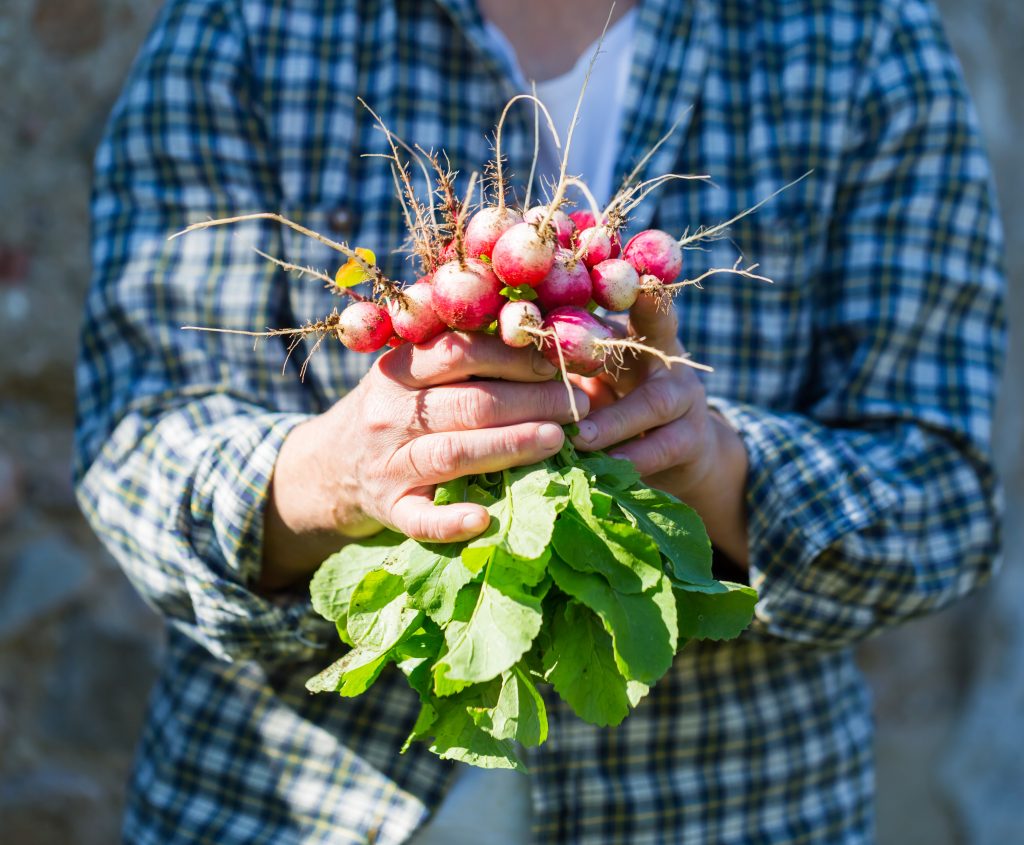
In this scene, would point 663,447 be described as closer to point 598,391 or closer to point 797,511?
point 598,391

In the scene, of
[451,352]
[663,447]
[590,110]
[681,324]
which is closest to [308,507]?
[451,352]

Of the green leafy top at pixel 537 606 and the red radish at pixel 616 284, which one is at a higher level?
the red radish at pixel 616 284

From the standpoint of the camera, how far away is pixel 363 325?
99cm

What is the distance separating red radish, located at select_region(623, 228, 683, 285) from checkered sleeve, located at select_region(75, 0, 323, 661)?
0.54 m

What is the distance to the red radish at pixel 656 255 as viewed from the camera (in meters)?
1.00

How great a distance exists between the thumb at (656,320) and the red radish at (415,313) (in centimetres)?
Answer: 20

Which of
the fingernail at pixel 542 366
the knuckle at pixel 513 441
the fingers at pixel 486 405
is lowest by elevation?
the knuckle at pixel 513 441

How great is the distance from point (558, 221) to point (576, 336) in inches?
5.1

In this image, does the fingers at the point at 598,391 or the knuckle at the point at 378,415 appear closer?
the knuckle at the point at 378,415

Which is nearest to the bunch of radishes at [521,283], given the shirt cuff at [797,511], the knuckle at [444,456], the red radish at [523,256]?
the red radish at [523,256]

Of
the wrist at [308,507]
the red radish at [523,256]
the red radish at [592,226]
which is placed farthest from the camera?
the wrist at [308,507]

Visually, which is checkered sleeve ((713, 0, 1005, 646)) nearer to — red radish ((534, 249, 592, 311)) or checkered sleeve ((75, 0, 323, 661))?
red radish ((534, 249, 592, 311))

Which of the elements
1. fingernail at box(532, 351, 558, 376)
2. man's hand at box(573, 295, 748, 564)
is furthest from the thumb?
fingernail at box(532, 351, 558, 376)

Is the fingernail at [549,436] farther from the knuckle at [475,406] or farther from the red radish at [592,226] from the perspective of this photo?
the red radish at [592,226]
